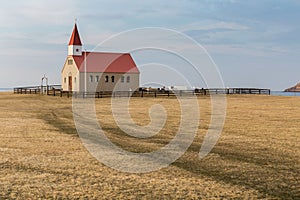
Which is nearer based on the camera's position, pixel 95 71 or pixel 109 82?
pixel 95 71

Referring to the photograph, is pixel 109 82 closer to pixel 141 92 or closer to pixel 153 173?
pixel 141 92

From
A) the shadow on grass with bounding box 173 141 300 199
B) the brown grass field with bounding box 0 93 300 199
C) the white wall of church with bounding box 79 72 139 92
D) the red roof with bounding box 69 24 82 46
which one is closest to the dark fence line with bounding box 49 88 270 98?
the white wall of church with bounding box 79 72 139 92

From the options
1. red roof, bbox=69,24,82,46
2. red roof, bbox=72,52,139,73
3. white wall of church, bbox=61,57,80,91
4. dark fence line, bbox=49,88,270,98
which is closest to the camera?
dark fence line, bbox=49,88,270,98

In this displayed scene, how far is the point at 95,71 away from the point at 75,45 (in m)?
6.80

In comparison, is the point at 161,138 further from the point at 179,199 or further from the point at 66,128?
the point at 179,199

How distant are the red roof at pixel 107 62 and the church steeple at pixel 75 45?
1195 mm

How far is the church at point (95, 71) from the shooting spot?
6756 centimetres

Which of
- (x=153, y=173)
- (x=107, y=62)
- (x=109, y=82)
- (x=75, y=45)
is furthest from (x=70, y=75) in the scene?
(x=153, y=173)

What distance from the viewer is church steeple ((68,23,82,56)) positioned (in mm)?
70312

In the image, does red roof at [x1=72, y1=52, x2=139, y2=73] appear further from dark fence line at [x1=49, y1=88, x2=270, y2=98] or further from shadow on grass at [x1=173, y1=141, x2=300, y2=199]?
shadow on grass at [x1=173, y1=141, x2=300, y2=199]

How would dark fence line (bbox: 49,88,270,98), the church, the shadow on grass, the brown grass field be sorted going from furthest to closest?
1. the church
2. dark fence line (bbox: 49,88,270,98)
3. the shadow on grass
4. the brown grass field

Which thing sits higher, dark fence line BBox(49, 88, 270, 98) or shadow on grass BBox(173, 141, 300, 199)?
dark fence line BBox(49, 88, 270, 98)

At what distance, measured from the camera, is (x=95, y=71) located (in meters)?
67.9

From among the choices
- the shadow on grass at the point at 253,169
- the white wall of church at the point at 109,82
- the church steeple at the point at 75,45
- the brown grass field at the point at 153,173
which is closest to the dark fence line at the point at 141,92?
the white wall of church at the point at 109,82
